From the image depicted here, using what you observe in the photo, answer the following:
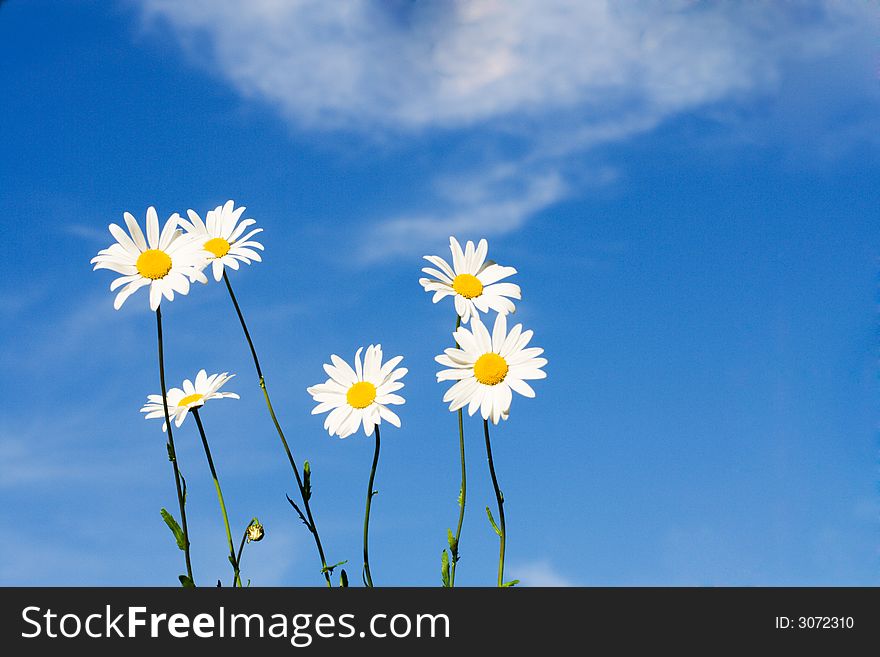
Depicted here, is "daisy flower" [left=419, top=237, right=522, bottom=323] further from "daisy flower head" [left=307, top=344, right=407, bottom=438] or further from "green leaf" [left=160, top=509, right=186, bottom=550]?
"green leaf" [left=160, top=509, right=186, bottom=550]

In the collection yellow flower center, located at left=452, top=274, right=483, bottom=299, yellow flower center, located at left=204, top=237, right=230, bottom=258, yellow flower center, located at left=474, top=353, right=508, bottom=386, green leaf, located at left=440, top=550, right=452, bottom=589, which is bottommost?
green leaf, located at left=440, top=550, right=452, bottom=589

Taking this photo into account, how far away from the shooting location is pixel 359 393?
10.6ft

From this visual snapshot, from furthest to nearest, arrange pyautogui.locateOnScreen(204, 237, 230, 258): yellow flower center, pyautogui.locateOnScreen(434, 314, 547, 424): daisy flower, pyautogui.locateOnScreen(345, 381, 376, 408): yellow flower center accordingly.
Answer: pyautogui.locateOnScreen(204, 237, 230, 258): yellow flower center
pyautogui.locateOnScreen(345, 381, 376, 408): yellow flower center
pyautogui.locateOnScreen(434, 314, 547, 424): daisy flower

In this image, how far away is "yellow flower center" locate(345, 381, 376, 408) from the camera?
3223 millimetres

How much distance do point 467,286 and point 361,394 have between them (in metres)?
0.52

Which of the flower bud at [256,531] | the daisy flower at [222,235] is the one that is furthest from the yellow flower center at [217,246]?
the flower bud at [256,531]

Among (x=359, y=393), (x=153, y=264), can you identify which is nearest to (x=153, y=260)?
(x=153, y=264)

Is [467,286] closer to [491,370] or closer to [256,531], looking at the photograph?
[491,370]

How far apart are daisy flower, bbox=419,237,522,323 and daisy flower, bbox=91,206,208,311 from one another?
2.55ft

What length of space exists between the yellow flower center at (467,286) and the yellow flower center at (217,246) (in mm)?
853

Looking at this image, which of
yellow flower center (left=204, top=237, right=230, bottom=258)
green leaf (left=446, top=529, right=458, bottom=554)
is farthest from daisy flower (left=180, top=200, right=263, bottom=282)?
green leaf (left=446, top=529, right=458, bottom=554)
